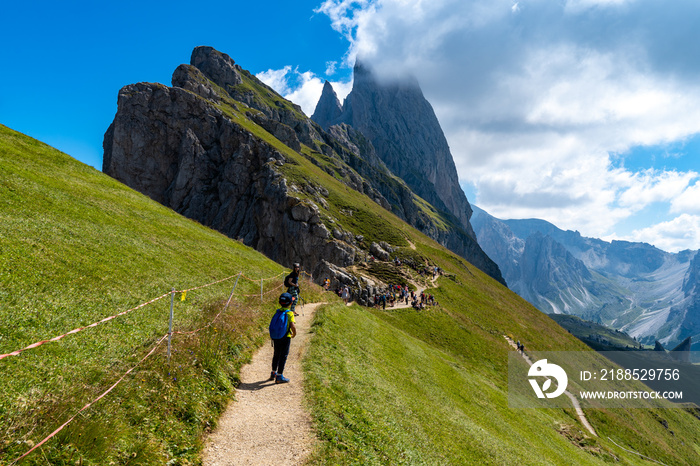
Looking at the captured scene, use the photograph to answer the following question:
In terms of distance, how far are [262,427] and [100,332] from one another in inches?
243

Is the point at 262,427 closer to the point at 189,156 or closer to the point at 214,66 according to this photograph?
the point at 189,156

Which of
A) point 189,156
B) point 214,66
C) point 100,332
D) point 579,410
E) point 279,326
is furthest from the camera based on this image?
point 214,66

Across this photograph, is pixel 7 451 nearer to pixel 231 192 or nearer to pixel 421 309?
pixel 421 309

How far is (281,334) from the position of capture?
441 inches

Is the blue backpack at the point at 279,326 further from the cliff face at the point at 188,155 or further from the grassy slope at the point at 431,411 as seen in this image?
the cliff face at the point at 188,155

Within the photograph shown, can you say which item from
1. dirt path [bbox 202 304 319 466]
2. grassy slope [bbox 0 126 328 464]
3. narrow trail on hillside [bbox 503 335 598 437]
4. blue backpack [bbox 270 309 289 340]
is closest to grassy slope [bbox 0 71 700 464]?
grassy slope [bbox 0 126 328 464]

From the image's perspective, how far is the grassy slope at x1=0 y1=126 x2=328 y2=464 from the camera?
6.10 m

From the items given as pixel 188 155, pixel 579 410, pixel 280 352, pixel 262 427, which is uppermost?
pixel 188 155

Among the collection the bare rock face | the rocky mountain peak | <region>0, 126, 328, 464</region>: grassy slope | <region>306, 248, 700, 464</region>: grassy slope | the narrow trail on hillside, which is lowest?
the narrow trail on hillside

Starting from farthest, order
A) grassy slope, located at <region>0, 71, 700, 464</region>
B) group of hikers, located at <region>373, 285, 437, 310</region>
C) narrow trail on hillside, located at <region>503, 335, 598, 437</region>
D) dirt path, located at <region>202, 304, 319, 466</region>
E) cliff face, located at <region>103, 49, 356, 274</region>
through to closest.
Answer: cliff face, located at <region>103, 49, 356, 274</region> < group of hikers, located at <region>373, 285, 437, 310</region> < narrow trail on hillside, located at <region>503, 335, 598, 437</region> < grassy slope, located at <region>0, 71, 700, 464</region> < dirt path, located at <region>202, 304, 319, 466</region>

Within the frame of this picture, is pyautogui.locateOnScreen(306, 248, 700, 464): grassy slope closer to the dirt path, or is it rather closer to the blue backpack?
the dirt path

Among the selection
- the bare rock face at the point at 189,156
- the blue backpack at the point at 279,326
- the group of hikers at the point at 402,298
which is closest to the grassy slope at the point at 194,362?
the blue backpack at the point at 279,326

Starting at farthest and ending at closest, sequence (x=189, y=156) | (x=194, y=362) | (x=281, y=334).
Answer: (x=189, y=156), (x=281, y=334), (x=194, y=362)

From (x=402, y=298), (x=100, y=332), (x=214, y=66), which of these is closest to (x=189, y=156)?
(x=402, y=298)
